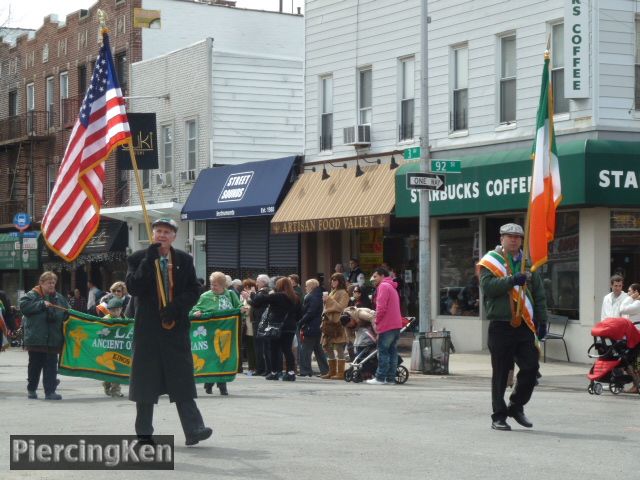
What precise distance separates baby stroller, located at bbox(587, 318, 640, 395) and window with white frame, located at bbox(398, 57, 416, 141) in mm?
11562

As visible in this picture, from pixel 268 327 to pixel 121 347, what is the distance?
4598mm

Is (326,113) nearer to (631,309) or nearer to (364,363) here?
(364,363)

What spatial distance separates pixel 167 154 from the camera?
1523 inches

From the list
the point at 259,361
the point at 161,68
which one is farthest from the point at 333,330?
the point at 161,68

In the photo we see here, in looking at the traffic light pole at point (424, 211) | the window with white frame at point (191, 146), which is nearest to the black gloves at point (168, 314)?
the traffic light pole at point (424, 211)

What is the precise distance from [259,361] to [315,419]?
A: 28.8 ft

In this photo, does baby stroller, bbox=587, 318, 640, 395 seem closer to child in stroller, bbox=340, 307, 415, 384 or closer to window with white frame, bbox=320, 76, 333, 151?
child in stroller, bbox=340, 307, 415, 384

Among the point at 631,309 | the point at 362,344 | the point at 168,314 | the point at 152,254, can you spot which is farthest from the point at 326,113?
the point at 168,314

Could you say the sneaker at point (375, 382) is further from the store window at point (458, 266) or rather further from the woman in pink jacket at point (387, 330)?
the store window at point (458, 266)

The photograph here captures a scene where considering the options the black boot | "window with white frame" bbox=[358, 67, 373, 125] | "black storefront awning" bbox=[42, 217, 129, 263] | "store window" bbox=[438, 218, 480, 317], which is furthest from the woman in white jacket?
"black storefront awning" bbox=[42, 217, 129, 263]

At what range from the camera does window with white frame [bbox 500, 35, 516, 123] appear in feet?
85.0

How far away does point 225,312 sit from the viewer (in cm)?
1789

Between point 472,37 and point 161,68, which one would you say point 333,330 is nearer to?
point 472,37

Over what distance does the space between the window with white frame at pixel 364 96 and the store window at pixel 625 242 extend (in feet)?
25.7
